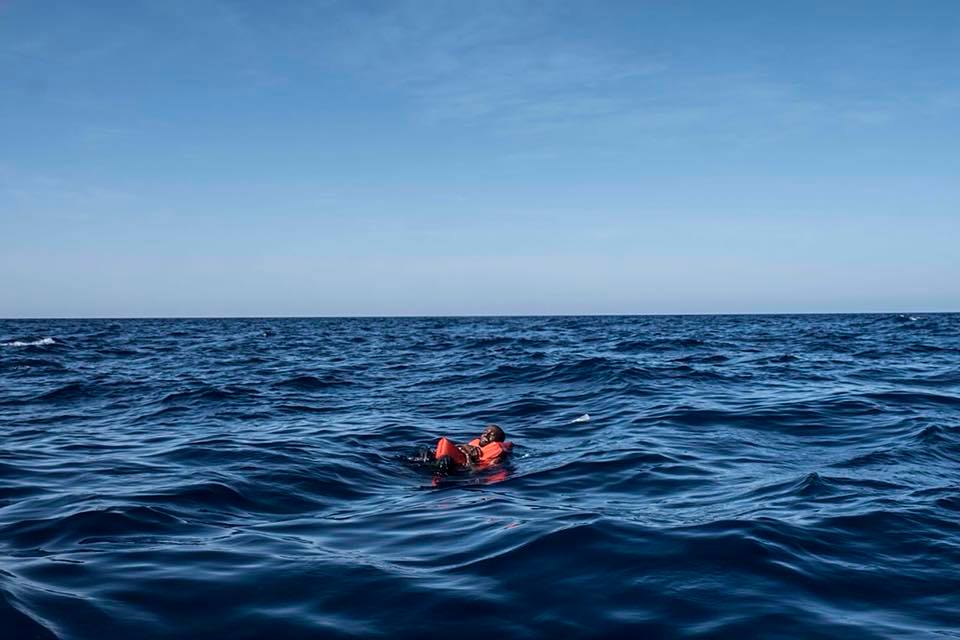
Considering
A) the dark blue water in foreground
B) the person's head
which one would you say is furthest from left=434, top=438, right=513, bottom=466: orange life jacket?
the dark blue water in foreground

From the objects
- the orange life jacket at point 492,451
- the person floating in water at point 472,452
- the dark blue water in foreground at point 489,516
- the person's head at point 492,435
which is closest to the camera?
the dark blue water in foreground at point 489,516

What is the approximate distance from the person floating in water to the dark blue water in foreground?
312mm

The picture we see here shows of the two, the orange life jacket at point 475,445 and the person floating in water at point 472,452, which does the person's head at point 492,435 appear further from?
the orange life jacket at point 475,445

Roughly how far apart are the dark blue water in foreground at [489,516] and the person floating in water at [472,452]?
0.31 meters

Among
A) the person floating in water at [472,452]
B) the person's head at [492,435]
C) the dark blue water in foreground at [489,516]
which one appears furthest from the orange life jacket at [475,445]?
the dark blue water in foreground at [489,516]

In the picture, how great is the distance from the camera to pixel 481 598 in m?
6.02

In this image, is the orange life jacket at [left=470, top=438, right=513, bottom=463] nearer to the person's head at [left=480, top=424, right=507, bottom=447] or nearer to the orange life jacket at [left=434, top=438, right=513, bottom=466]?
the orange life jacket at [left=434, top=438, right=513, bottom=466]

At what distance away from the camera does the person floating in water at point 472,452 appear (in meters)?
11.5

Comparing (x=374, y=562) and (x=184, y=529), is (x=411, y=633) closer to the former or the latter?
(x=374, y=562)

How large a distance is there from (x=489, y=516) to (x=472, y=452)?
318 cm

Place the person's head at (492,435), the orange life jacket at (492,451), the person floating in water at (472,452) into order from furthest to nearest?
the person's head at (492,435), the orange life jacket at (492,451), the person floating in water at (472,452)

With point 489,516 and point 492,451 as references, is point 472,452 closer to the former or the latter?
point 492,451

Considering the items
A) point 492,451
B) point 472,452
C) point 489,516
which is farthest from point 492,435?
point 489,516

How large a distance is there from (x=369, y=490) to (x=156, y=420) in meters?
8.05
